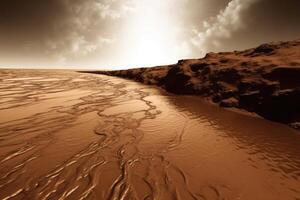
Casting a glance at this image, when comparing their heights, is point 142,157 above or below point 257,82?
below

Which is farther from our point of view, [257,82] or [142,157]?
[257,82]

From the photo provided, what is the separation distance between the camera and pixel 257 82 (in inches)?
444

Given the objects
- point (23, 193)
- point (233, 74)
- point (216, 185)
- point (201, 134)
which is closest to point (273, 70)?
point (233, 74)

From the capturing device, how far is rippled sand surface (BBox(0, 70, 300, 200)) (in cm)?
362

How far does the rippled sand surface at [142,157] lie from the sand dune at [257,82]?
1248mm

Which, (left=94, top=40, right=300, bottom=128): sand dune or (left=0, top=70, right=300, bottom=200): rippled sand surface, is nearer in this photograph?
(left=0, top=70, right=300, bottom=200): rippled sand surface

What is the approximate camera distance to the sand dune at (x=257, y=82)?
9070mm

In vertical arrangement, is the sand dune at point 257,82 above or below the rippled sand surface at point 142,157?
above

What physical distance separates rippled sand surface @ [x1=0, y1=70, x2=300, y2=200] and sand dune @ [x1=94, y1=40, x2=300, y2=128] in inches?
49.1

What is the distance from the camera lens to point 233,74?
13.4 m

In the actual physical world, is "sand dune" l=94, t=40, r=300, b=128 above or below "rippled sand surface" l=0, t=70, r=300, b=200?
above

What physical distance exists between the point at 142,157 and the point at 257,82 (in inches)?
364

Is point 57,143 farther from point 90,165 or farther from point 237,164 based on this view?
point 237,164

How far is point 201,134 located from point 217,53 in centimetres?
1544
